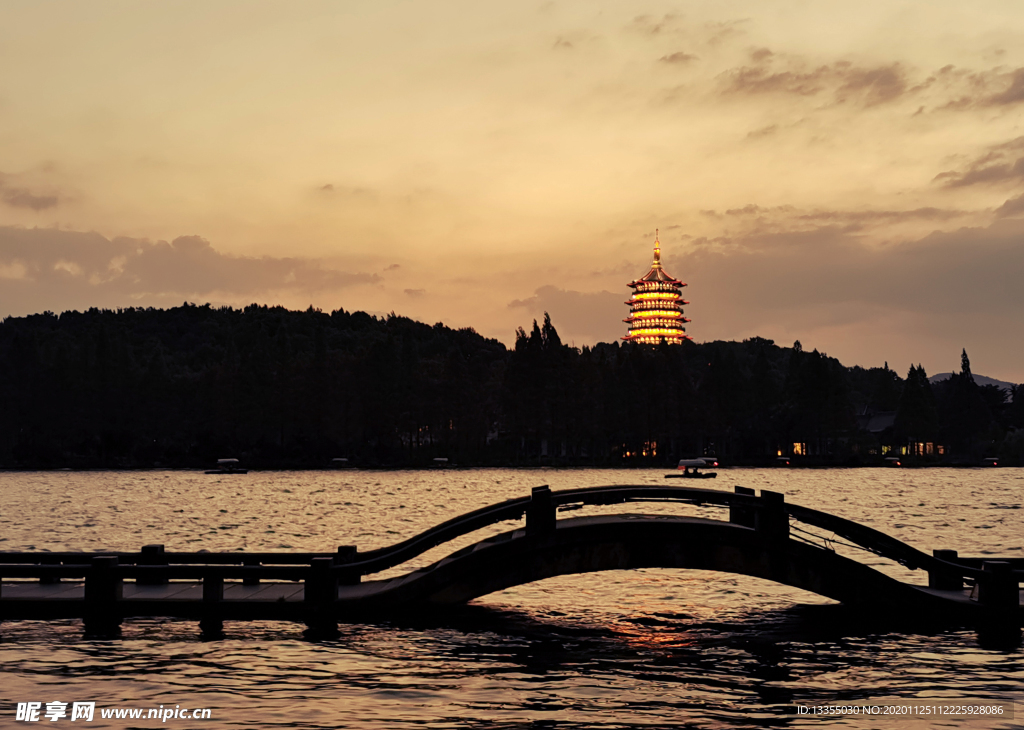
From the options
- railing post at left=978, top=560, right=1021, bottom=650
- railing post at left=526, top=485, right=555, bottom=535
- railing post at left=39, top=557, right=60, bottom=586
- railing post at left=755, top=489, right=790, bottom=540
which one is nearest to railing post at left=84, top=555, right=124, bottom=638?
railing post at left=39, top=557, right=60, bottom=586

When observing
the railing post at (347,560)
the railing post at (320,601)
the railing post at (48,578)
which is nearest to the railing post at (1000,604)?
the railing post at (320,601)

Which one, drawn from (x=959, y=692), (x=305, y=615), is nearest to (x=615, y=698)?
(x=959, y=692)

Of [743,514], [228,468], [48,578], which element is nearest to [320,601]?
[48,578]

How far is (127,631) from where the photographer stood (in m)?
21.8

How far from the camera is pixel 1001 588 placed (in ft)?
70.6

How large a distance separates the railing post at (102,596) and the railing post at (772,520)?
1516cm

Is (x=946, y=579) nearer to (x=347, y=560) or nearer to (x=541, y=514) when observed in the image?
(x=541, y=514)

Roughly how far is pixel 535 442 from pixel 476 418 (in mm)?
16228

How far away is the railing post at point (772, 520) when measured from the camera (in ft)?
73.3

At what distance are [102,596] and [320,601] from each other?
5.05m

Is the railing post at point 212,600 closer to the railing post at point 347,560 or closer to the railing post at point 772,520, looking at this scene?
the railing post at point 347,560

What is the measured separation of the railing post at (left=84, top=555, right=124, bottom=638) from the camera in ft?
71.4

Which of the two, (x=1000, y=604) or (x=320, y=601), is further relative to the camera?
(x=320, y=601)

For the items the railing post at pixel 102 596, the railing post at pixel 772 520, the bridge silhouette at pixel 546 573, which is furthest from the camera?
the railing post at pixel 772 520
